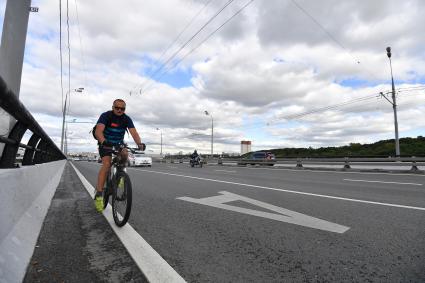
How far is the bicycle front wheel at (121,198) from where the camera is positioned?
4.34 meters

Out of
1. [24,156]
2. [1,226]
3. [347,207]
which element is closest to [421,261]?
[347,207]

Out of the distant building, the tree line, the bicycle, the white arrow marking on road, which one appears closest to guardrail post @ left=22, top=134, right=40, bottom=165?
the bicycle

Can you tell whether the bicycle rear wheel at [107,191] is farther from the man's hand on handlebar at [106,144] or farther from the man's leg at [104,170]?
the man's hand on handlebar at [106,144]

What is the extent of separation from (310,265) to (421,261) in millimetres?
1004

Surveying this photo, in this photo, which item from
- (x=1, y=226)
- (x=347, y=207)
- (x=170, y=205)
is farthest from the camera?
(x=170, y=205)

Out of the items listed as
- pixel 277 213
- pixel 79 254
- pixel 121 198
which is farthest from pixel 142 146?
pixel 277 213

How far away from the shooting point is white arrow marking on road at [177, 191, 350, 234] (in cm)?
442

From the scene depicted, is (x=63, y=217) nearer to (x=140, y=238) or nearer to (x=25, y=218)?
(x=25, y=218)

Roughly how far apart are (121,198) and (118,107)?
1.40 m

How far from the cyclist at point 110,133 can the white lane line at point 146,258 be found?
1.13 meters

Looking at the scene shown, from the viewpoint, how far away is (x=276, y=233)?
410 centimetres

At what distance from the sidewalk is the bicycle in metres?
0.22

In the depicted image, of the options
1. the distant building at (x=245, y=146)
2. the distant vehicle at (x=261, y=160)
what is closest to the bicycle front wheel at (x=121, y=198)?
the distant vehicle at (x=261, y=160)

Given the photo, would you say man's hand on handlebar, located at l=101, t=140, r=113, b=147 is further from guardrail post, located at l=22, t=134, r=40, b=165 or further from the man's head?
guardrail post, located at l=22, t=134, r=40, b=165
